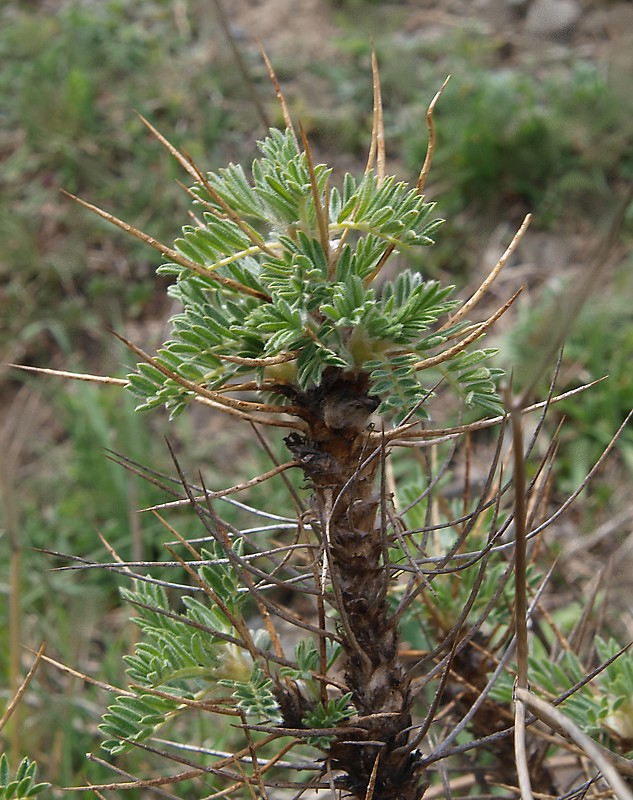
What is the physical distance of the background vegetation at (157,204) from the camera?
8.28ft

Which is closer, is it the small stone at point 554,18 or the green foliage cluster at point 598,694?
the green foliage cluster at point 598,694

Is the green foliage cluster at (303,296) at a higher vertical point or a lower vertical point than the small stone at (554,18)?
lower

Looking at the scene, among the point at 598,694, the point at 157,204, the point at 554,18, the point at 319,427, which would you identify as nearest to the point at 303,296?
the point at 319,427

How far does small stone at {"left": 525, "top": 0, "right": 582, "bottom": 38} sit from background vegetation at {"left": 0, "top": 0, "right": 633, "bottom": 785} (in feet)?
0.59

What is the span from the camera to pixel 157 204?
3494 millimetres

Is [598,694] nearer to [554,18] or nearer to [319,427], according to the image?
[319,427]

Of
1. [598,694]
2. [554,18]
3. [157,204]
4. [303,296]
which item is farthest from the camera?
[554,18]

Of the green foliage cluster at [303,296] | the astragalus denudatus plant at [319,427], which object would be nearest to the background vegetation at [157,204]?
the astragalus denudatus plant at [319,427]

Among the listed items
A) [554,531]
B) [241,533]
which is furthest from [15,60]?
[241,533]

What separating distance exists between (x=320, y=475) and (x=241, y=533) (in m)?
0.09

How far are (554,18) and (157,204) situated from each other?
6.37ft

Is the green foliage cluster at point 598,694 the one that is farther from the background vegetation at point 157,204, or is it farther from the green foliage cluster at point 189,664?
the background vegetation at point 157,204

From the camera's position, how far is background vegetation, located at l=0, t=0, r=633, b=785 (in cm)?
252

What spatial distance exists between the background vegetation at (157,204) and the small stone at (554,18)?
0.18m
